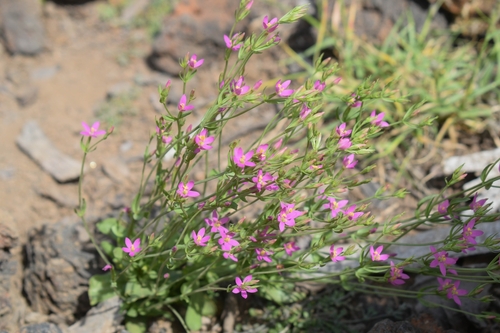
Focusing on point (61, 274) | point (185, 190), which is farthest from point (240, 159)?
point (61, 274)

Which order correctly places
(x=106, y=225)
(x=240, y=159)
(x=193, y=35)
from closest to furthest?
(x=240, y=159)
(x=106, y=225)
(x=193, y=35)

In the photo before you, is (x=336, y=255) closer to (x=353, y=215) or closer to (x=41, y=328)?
(x=353, y=215)

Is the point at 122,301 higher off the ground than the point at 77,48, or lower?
lower

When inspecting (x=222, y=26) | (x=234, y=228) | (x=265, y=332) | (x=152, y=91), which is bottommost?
(x=265, y=332)

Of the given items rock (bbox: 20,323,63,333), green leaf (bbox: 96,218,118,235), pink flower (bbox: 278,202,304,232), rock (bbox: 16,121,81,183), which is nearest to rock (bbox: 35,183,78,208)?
rock (bbox: 16,121,81,183)

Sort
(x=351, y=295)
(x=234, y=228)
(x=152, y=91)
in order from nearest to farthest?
(x=234, y=228) → (x=351, y=295) → (x=152, y=91)

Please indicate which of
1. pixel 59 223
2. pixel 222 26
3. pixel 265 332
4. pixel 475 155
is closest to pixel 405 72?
pixel 475 155

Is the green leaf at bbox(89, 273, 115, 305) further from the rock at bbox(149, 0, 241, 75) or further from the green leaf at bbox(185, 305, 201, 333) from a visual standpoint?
the rock at bbox(149, 0, 241, 75)

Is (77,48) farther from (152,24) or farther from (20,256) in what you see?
(20,256)
